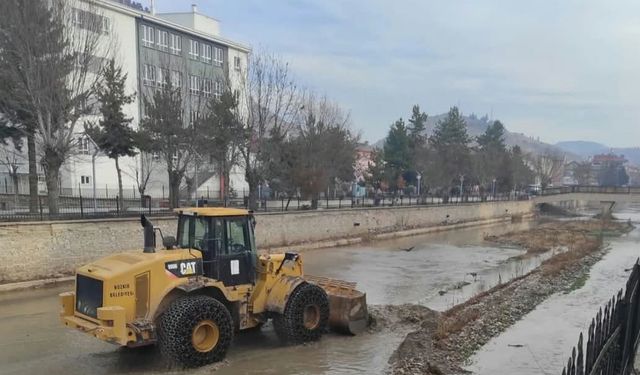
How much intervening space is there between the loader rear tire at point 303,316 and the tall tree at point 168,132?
20.6 m

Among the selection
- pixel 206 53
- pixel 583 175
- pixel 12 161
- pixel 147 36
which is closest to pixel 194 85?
pixel 147 36

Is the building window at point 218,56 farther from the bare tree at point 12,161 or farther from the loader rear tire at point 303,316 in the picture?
the loader rear tire at point 303,316

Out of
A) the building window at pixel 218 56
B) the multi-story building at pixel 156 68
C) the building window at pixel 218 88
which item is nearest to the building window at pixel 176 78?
the multi-story building at pixel 156 68

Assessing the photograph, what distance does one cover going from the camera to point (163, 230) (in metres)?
24.4

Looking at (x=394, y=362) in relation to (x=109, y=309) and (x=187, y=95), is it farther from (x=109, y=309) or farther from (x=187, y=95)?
(x=187, y=95)

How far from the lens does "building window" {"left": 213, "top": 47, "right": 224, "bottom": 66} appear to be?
51.2m

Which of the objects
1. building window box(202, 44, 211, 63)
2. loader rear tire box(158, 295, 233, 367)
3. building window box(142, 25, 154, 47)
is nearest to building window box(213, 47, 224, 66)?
building window box(202, 44, 211, 63)

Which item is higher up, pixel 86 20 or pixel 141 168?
pixel 86 20

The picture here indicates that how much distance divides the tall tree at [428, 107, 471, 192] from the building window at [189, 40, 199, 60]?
3167 cm

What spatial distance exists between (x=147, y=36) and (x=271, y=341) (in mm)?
38866

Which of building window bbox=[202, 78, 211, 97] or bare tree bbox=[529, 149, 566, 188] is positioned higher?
building window bbox=[202, 78, 211, 97]

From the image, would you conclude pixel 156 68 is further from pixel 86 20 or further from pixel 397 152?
pixel 397 152

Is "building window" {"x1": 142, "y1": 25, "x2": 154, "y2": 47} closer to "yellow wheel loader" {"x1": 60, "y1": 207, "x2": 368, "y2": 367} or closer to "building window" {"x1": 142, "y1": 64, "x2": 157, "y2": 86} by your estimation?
"building window" {"x1": 142, "y1": 64, "x2": 157, "y2": 86}

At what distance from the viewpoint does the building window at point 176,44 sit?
46656mm
